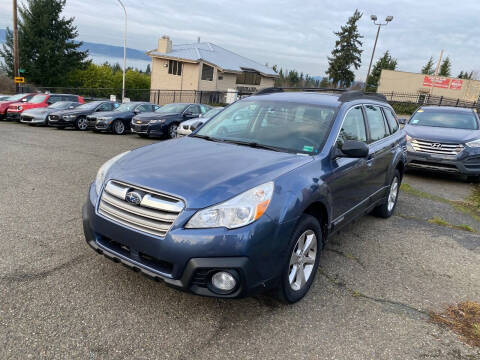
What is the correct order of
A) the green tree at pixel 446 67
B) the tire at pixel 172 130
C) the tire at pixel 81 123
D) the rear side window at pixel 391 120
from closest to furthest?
the rear side window at pixel 391 120 < the tire at pixel 172 130 < the tire at pixel 81 123 < the green tree at pixel 446 67

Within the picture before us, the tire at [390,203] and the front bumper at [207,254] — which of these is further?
the tire at [390,203]

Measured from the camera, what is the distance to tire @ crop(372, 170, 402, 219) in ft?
17.7

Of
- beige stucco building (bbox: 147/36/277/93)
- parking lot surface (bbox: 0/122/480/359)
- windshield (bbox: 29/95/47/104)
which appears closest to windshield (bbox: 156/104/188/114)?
windshield (bbox: 29/95/47/104)

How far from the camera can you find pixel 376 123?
4.76m

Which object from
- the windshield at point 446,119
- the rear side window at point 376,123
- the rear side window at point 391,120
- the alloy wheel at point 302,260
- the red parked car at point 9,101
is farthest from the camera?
the red parked car at point 9,101

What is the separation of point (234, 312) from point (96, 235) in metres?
1.26

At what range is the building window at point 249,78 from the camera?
43.9 meters

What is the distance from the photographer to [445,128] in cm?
905

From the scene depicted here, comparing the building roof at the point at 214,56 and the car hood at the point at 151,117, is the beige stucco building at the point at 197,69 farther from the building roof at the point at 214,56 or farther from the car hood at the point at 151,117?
the car hood at the point at 151,117

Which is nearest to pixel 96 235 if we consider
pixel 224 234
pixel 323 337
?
pixel 224 234

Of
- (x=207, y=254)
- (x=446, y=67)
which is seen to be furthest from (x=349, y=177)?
(x=446, y=67)

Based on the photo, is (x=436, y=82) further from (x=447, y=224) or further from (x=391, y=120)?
(x=391, y=120)

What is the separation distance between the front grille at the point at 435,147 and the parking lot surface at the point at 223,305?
3.80 meters

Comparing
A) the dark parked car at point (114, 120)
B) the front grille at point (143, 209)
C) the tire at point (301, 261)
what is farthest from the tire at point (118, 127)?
the tire at point (301, 261)
